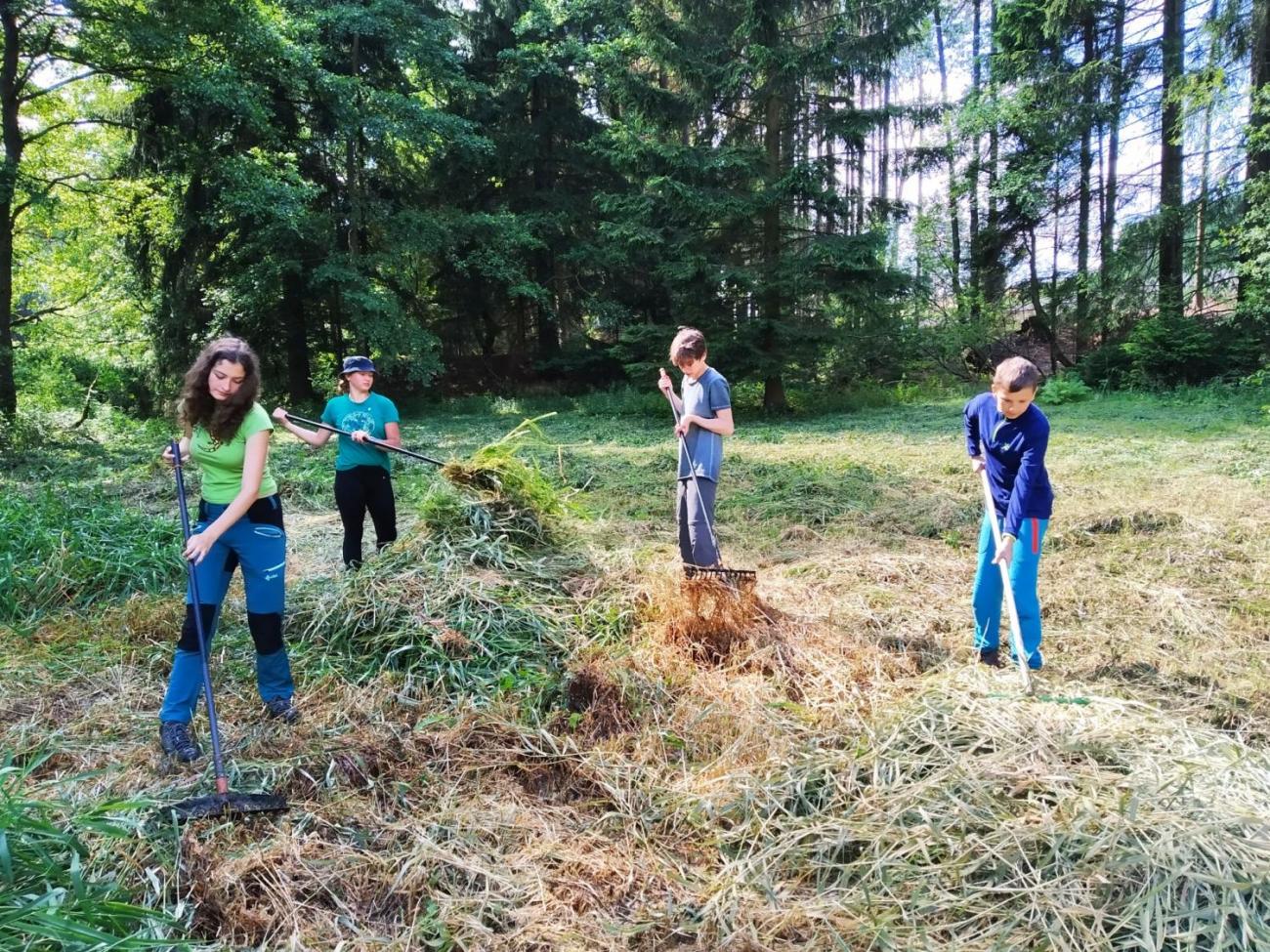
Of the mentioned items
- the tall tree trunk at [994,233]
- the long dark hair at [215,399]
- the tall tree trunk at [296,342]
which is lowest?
the long dark hair at [215,399]

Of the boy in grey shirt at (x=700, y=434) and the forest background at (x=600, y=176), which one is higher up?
the forest background at (x=600, y=176)

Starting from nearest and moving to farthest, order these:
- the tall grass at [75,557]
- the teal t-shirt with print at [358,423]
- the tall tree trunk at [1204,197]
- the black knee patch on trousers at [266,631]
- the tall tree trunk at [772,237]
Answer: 1. the black knee patch on trousers at [266,631]
2. the tall grass at [75,557]
3. the teal t-shirt with print at [358,423]
4. the tall tree trunk at [1204,197]
5. the tall tree trunk at [772,237]

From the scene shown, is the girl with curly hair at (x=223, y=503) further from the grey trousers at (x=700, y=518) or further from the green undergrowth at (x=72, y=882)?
the grey trousers at (x=700, y=518)

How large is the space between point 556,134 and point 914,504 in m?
14.9

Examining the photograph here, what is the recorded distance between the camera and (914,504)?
612 centimetres

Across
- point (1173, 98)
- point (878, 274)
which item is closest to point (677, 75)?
point (878, 274)

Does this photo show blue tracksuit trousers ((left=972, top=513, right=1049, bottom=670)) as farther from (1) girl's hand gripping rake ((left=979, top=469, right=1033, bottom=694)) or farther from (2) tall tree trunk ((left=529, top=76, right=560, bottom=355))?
(2) tall tree trunk ((left=529, top=76, right=560, bottom=355))

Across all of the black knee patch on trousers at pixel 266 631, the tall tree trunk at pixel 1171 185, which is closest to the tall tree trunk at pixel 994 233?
the tall tree trunk at pixel 1171 185

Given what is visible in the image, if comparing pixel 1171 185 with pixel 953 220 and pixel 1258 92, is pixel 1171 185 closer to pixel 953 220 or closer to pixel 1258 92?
pixel 1258 92

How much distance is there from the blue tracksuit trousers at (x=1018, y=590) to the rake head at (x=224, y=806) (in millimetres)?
2829

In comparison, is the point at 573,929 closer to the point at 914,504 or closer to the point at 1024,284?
the point at 914,504

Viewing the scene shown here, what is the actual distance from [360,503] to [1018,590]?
3.38 meters

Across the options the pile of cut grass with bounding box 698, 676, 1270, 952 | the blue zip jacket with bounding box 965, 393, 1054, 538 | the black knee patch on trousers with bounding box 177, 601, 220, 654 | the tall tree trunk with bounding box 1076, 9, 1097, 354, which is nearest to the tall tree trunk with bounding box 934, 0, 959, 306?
the tall tree trunk with bounding box 1076, 9, 1097, 354

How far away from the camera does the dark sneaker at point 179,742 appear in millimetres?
2516
